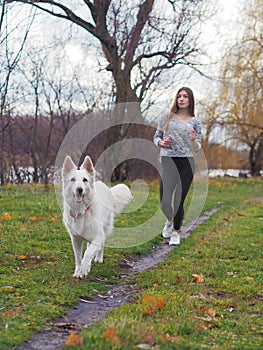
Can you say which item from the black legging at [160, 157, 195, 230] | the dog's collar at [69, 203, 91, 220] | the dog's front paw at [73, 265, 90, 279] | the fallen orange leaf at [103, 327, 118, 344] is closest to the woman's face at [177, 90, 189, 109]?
the black legging at [160, 157, 195, 230]

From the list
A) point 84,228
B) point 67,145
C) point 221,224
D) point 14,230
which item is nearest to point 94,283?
point 84,228

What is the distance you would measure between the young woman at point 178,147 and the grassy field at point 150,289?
2.49 ft

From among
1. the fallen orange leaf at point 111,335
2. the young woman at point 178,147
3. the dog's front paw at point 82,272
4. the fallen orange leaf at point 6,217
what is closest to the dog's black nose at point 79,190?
the dog's front paw at point 82,272

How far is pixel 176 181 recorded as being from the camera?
6.93 metres

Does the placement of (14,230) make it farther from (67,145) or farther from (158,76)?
(158,76)

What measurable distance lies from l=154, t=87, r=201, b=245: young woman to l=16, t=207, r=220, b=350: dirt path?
3.08 feet

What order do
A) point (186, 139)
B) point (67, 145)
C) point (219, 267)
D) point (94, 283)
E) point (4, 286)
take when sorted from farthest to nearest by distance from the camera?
point (67, 145)
point (186, 139)
point (219, 267)
point (94, 283)
point (4, 286)

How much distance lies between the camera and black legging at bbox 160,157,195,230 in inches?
267

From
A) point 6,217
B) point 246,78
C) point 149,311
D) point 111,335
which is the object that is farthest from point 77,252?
point 246,78

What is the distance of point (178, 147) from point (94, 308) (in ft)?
11.0

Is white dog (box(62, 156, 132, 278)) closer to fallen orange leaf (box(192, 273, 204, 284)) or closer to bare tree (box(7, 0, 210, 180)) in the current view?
fallen orange leaf (box(192, 273, 204, 284))

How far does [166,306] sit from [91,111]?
40.6ft

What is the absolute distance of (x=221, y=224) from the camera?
30.2ft

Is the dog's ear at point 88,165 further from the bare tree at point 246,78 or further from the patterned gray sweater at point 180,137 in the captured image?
the bare tree at point 246,78
